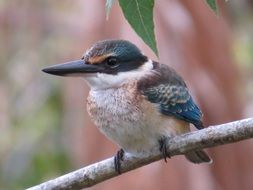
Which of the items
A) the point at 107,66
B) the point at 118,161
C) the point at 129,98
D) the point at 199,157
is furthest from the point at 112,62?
the point at 199,157

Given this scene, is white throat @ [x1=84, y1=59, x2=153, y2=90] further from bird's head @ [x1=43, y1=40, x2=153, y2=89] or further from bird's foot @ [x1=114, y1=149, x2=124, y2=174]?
bird's foot @ [x1=114, y1=149, x2=124, y2=174]

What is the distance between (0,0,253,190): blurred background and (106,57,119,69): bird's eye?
1090mm

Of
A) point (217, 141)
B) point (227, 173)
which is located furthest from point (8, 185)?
point (217, 141)

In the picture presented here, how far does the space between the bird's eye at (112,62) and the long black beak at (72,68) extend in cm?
7

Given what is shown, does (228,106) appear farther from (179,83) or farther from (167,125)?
(167,125)

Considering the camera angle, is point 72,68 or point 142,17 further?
point 72,68

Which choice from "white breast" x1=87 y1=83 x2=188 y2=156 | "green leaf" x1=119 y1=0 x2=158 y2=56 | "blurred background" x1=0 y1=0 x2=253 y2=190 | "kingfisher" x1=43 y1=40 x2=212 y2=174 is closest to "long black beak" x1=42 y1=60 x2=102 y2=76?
"kingfisher" x1=43 y1=40 x2=212 y2=174

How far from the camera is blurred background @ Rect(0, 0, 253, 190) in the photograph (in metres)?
4.89

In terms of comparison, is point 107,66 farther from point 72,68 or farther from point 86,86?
point 86,86

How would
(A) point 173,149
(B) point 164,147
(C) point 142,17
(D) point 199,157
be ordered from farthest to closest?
(D) point 199,157 → (B) point 164,147 → (A) point 173,149 → (C) point 142,17

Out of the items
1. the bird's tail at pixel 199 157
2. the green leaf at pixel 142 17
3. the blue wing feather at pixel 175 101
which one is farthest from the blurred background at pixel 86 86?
the green leaf at pixel 142 17

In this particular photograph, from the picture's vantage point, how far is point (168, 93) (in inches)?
149

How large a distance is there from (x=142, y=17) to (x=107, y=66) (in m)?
0.96

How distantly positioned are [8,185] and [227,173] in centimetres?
181
